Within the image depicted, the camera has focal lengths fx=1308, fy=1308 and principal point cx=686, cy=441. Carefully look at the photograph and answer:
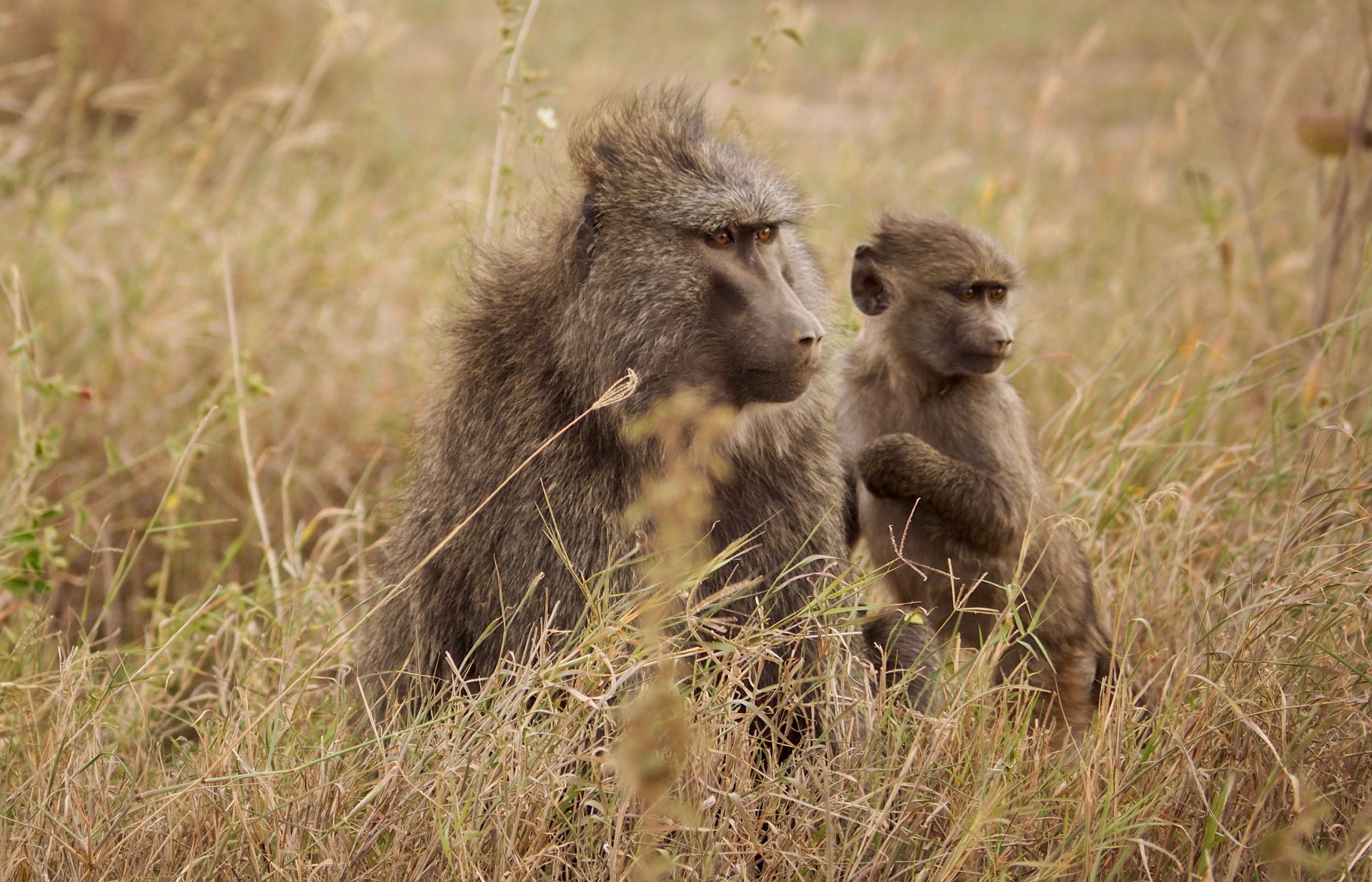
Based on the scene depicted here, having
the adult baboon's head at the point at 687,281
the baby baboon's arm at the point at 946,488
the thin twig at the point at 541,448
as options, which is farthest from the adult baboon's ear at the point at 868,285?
the thin twig at the point at 541,448

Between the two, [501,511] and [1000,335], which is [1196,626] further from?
[501,511]

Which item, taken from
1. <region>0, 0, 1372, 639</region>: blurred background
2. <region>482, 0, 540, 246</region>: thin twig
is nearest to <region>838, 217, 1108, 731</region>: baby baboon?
<region>0, 0, 1372, 639</region>: blurred background

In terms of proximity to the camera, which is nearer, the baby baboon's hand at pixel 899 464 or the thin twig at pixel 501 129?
the baby baboon's hand at pixel 899 464

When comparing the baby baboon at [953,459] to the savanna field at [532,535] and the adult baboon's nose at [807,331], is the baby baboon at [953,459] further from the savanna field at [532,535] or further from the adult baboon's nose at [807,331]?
the adult baboon's nose at [807,331]

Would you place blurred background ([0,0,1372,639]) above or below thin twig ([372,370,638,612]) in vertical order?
below

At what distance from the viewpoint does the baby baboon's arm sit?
2.52 m

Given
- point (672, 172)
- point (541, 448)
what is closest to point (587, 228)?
point (672, 172)

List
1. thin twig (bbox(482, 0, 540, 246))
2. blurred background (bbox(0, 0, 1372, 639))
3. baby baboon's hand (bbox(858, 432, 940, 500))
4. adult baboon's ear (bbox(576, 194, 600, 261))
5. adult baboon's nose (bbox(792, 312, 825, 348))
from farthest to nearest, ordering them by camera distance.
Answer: blurred background (bbox(0, 0, 1372, 639)) < thin twig (bbox(482, 0, 540, 246)) < baby baboon's hand (bbox(858, 432, 940, 500)) < adult baboon's ear (bbox(576, 194, 600, 261)) < adult baboon's nose (bbox(792, 312, 825, 348))

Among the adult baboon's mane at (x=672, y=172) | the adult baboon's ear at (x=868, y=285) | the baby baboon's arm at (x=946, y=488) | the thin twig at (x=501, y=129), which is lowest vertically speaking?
the baby baboon's arm at (x=946, y=488)

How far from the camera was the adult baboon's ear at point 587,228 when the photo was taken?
228 cm

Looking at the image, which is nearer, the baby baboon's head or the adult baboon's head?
the adult baboon's head

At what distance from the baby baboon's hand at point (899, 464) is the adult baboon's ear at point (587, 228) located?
26.9 inches

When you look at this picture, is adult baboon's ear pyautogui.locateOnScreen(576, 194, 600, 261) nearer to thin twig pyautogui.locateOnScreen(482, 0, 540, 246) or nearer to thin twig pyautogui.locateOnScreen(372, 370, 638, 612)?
thin twig pyautogui.locateOnScreen(372, 370, 638, 612)

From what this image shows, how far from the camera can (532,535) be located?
88.6 inches
